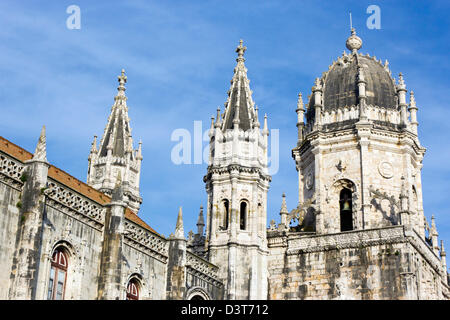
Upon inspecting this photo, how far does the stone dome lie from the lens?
154 ft

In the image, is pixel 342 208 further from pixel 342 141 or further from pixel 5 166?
pixel 5 166

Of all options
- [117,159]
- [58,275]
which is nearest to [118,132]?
[117,159]

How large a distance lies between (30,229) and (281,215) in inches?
858

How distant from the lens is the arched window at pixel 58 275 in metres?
27.8

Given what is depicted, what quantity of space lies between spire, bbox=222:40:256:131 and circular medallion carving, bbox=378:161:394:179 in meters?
8.14

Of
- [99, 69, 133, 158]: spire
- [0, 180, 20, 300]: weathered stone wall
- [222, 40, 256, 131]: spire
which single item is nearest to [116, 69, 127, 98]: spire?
[99, 69, 133, 158]: spire

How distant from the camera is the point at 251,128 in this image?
42.5 meters

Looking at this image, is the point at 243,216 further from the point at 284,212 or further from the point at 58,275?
the point at 58,275

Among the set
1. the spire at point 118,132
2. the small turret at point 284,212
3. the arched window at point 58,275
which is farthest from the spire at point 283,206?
the arched window at point 58,275

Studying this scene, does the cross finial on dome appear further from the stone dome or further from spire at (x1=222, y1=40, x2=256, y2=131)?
the stone dome

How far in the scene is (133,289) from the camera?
32781 millimetres

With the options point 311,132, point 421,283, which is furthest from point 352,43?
point 421,283

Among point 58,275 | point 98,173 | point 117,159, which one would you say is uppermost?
point 117,159
